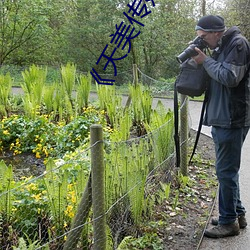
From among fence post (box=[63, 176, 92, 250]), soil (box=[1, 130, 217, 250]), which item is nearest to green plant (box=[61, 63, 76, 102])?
soil (box=[1, 130, 217, 250])

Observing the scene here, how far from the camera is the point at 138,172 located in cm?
334

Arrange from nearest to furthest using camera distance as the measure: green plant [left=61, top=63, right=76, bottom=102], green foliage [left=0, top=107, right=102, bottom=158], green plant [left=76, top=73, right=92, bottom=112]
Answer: green foliage [left=0, top=107, right=102, bottom=158] < green plant [left=76, top=73, right=92, bottom=112] < green plant [left=61, top=63, right=76, bottom=102]

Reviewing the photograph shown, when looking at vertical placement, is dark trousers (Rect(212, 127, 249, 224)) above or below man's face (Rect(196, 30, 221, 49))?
below

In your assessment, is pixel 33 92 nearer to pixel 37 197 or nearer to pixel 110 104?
pixel 110 104

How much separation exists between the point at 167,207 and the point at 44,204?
4.62 feet

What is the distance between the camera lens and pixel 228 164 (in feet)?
10.5

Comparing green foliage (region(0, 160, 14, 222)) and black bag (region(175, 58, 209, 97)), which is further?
black bag (region(175, 58, 209, 97))

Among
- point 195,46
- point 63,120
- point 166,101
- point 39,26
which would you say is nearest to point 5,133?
point 63,120

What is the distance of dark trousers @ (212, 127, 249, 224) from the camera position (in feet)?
10.3

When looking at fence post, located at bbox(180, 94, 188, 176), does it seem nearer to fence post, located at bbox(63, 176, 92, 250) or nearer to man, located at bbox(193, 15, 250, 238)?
man, located at bbox(193, 15, 250, 238)

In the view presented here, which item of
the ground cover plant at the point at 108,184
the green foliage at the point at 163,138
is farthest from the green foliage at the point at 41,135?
the green foliage at the point at 163,138

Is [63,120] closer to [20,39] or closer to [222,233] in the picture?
[222,233]

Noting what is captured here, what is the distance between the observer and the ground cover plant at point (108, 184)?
114 inches

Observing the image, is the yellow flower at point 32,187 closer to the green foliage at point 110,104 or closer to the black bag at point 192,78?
the black bag at point 192,78
